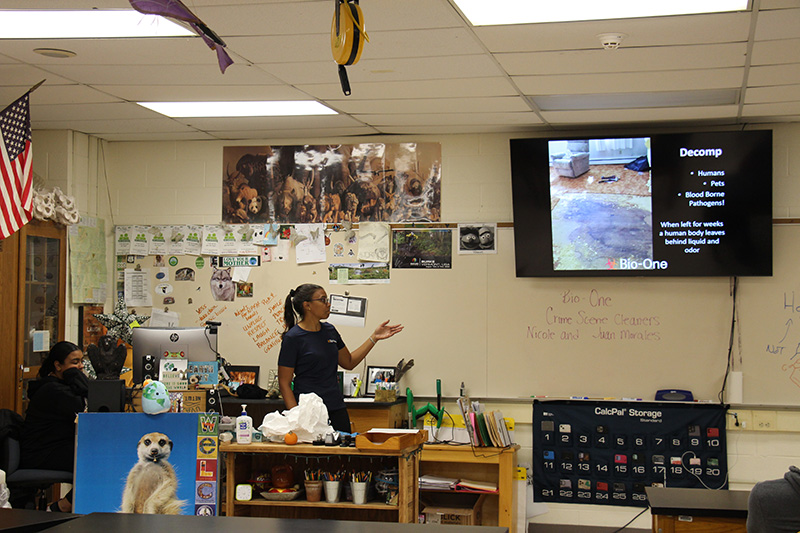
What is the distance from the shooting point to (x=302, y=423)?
425 cm

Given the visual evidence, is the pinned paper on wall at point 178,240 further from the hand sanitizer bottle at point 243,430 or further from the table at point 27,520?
the table at point 27,520

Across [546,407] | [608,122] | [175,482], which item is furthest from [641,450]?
[175,482]

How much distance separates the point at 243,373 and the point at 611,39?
145 inches

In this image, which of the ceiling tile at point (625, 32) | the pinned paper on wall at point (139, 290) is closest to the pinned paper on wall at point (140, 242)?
the pinned paper on wall at point (139, 290)

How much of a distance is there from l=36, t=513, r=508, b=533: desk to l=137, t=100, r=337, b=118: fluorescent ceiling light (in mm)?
3268

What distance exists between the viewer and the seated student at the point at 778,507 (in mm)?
3049

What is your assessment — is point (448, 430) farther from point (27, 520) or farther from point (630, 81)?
point (27, 520)

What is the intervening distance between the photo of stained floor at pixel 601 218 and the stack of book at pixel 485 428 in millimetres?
1138

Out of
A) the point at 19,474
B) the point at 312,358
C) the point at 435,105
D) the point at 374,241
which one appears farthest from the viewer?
the point at 374,241

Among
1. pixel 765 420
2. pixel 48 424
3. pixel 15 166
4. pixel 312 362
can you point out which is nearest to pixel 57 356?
pixel 48 424

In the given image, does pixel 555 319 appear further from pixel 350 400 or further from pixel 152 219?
pixel 152 219

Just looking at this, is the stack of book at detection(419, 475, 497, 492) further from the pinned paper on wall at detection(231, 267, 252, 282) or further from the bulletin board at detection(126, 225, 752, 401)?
the pinned paper on wall at detection(231, 267, 252, 282)

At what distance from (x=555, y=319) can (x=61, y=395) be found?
128 inches

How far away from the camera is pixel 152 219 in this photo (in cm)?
663
